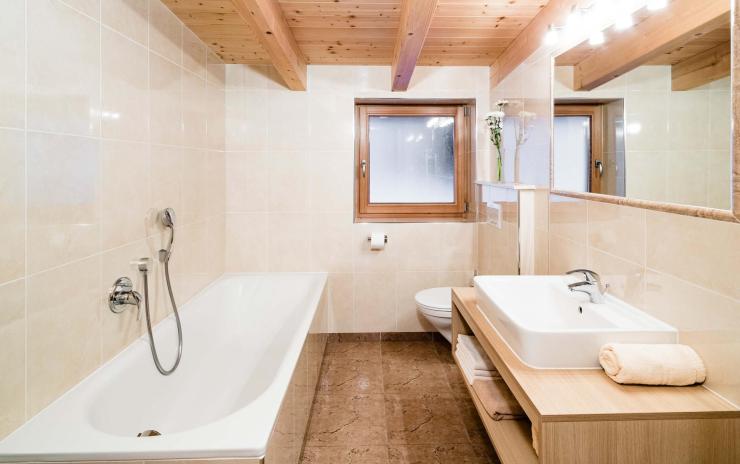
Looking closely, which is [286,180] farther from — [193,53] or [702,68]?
A: [702,68]

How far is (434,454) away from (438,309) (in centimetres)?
91

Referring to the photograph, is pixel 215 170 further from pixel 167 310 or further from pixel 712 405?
pixel 712 405

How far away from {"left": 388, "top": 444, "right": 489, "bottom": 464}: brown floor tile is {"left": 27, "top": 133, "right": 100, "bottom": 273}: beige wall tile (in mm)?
1543

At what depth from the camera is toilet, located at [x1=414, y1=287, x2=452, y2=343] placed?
263cm

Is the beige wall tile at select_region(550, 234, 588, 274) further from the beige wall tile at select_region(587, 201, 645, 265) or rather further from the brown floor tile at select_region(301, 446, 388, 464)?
the brown floor tile at select_region(301, 446, 388, 464)

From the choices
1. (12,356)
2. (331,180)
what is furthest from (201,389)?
(331,180)

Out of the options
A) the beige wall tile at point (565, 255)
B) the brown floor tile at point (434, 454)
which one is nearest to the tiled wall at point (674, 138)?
the beige wall tile at point (565, 255)

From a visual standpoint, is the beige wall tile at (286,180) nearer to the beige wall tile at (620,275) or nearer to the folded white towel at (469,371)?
the folded white towel at (469,371)

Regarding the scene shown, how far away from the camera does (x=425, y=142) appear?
334cm

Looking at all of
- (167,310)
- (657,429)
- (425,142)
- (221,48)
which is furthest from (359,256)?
(657,429)

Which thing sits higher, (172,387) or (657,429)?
(657,429)

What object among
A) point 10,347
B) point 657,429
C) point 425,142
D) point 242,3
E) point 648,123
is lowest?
point 657,429

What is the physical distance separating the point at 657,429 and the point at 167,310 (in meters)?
2.13

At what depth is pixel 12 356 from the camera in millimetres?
1193
